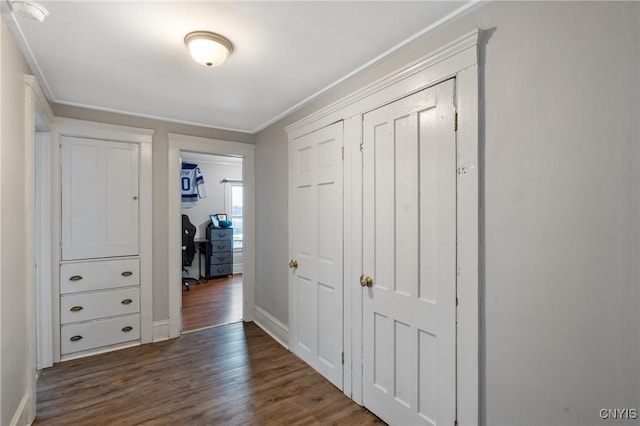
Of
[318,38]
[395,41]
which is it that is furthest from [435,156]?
[318,38]

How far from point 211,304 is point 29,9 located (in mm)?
3975

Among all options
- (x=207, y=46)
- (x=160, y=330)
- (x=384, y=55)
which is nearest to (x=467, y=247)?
(x=384, y=55)

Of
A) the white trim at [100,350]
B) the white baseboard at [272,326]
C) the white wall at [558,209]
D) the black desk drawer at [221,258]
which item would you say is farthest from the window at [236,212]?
the white wall at [558,209]

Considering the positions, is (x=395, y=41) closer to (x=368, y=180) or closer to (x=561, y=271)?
(x=368, y=180)

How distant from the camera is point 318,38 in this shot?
188cm

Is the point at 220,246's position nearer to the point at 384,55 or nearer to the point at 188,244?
the point at 188,244

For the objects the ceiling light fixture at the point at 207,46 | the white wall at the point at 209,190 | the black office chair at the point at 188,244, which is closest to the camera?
the ceiling light fixture at the point at 207,46

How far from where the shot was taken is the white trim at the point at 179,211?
352 cm

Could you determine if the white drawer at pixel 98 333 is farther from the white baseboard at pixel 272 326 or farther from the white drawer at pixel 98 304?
the white baseboard at pixel 272 326

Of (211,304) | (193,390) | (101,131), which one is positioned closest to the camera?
(193,390)

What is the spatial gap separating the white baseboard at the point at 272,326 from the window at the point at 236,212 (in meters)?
3.51

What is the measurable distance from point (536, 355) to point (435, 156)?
105 centimetres

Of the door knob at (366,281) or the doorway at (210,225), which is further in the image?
the doorway at (210,225)

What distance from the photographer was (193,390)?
8.19 ft
